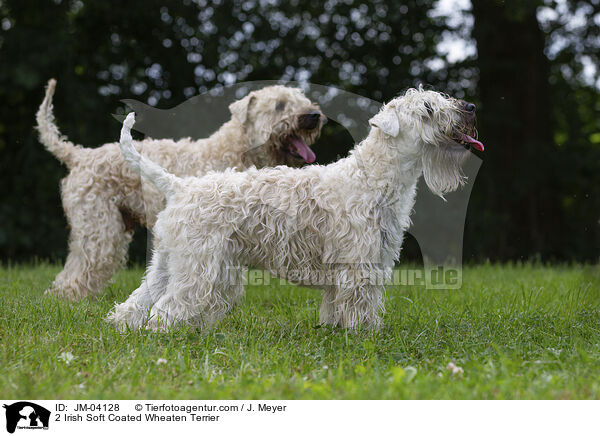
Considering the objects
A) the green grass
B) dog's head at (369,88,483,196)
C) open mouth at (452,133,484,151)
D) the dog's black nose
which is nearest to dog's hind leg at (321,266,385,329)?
the green grass

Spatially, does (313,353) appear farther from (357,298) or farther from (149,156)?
(149,156)

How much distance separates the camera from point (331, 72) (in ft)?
35.7

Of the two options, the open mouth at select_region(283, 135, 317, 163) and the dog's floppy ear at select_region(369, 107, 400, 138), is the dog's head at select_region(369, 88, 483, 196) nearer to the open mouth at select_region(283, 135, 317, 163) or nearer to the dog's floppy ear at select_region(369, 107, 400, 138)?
the dog's floppy ear at select_region(369, 107, 400, 138)

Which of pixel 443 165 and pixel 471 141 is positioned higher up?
pixel 471 141

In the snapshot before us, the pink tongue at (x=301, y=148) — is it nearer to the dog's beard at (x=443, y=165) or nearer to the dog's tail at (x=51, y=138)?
the dog's beard at (x=443, y=165)

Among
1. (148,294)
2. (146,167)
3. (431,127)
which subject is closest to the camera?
(431,127)

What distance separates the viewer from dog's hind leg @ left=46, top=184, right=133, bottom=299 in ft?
20.0

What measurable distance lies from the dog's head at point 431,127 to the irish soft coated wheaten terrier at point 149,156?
173cm

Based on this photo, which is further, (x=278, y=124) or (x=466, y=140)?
(x=278, y=124)

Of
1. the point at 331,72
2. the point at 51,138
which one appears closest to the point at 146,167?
the point at 51,138

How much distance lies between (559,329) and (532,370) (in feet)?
4.40
